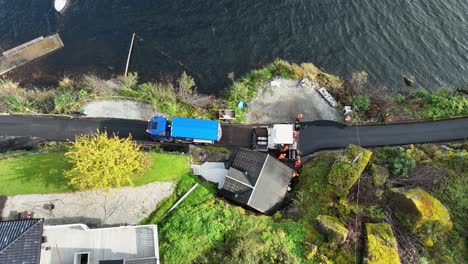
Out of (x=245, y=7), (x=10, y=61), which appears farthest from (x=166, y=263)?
(x=245, y=7)

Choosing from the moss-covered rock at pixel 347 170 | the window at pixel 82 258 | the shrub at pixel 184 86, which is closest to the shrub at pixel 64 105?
the shrub at pixel 184 86

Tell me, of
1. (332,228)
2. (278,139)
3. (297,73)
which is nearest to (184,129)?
(278,139)

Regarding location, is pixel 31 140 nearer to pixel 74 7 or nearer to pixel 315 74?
pixel 74 7

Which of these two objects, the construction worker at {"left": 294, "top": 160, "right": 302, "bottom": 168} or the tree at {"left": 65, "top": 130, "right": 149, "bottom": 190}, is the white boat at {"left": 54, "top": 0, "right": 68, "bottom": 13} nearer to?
the tree at {"left": 65, "top": 130, "right": 149, "bottom": 190}

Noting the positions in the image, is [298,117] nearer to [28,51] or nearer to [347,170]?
[347,170]

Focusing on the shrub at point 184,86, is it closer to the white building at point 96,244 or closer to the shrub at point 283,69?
the shrub at point 283,69
